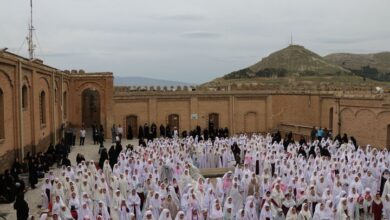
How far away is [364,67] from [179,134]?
54.0 m

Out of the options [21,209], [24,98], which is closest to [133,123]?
[24,98]

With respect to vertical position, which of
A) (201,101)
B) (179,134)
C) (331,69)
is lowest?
(179,134)

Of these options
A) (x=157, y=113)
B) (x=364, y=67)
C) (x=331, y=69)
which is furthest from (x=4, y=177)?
(x=364, y=67)

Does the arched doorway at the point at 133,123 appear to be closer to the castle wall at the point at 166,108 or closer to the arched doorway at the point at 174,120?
the castle wall at the point at 166,108

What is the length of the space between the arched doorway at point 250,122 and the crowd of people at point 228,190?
13.7 metres

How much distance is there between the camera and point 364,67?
75.6 metres

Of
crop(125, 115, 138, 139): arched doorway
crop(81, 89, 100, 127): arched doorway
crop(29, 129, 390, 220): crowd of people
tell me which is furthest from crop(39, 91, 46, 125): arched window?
crop(81, 89, 100, 127): arched doorway

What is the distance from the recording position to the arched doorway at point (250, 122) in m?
34.0

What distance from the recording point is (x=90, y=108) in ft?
112

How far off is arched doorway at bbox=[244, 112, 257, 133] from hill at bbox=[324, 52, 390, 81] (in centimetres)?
4188

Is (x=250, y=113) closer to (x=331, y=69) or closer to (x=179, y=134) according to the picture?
(x=179, y=134)

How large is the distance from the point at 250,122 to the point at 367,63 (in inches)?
2157

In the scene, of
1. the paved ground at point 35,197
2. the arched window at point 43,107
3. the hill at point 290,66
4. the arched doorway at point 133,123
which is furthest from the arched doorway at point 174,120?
the hill at point 290,66

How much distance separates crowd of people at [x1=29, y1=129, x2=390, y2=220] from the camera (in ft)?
37.5
